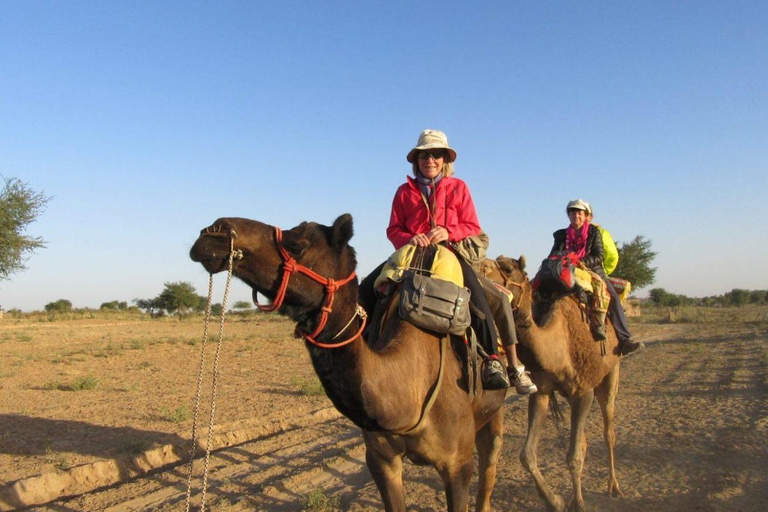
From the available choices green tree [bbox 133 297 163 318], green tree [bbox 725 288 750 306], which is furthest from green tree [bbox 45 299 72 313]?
green tree [bbox 725 288 750 306]

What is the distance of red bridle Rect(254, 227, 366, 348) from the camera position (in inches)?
110

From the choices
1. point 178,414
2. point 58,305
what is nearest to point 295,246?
point 178,414

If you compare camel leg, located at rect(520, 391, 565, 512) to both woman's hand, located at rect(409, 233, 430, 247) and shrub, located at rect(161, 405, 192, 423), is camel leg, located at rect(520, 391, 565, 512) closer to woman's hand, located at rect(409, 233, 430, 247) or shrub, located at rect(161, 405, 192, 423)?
woman's hand, located at rect(409, 233, 430, 247)

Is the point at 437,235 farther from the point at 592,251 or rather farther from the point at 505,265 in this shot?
the point at 592,251

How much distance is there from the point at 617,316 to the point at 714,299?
111m

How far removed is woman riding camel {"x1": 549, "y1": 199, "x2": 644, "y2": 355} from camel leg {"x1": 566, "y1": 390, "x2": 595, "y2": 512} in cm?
141

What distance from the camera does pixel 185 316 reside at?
2406 inches

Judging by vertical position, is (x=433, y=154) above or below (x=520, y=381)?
above

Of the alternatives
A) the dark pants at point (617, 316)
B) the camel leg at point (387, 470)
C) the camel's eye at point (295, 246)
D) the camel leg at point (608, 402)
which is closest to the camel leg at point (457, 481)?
the camel leg at point (387, 470)

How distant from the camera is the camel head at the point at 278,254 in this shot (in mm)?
2607

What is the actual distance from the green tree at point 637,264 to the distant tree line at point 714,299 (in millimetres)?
53354

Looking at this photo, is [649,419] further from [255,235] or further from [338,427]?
[255,235]

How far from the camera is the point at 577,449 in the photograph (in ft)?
20.8

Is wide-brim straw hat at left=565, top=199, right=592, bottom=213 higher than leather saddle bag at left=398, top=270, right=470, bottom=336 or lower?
higher
